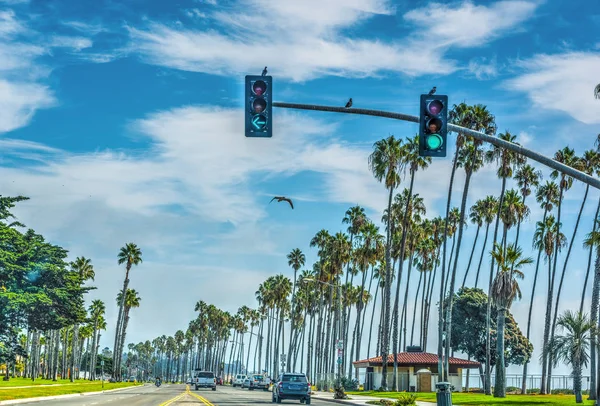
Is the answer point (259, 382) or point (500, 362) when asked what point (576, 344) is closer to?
point (500, 362)

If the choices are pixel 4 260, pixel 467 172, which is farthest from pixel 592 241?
pixel 4 260

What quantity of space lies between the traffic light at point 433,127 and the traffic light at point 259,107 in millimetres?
2622

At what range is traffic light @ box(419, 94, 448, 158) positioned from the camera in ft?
44.8

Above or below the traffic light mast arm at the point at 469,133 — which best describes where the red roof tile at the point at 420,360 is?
below

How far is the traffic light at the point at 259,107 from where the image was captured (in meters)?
13.4

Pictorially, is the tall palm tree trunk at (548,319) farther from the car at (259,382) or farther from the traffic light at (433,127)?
the traffic light at (433,127)

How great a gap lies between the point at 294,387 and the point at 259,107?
111ft

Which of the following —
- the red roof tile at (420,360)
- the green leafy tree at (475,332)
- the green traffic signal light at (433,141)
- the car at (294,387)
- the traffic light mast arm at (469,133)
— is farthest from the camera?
the green leafy tree at (475,332)

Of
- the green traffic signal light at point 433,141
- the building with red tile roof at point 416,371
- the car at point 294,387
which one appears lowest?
the car at point 294,387

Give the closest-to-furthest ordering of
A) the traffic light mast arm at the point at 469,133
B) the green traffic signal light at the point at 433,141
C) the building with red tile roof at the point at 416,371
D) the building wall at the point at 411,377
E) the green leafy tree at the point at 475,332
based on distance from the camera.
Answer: the green traffic signal light at the point at 433,141 < the traffic light mast arm at the point at 469,133 < the building with red tile roof at the point at 416,371 < the building wall at the point at 411,377 < the green leafy tree at the point at 475,332

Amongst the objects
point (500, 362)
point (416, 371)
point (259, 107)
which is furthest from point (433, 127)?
point (416, 371)

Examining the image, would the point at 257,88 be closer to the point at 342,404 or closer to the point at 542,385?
the point at 342,404

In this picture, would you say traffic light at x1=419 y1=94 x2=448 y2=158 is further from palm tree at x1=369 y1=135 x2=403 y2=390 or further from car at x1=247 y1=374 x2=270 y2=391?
car at x1=247 y1=374 x2=270 y2=391

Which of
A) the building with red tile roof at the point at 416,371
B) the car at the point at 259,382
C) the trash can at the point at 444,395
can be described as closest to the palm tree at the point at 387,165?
the building with red tile roof at the point at 416,371
